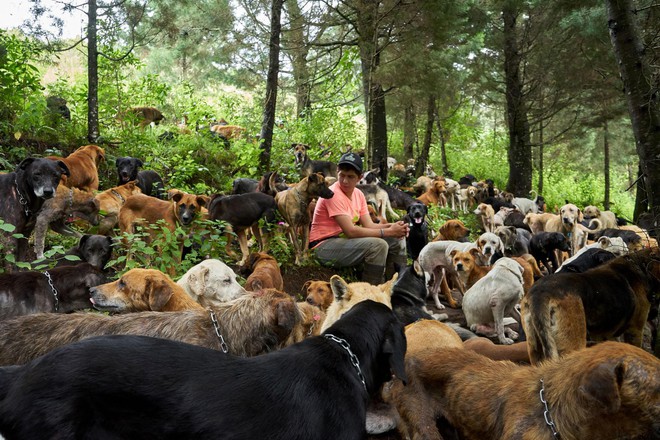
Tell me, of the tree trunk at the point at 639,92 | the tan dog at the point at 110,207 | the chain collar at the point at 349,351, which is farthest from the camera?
the tan dog at the point at 110,207

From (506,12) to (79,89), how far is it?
51.4 feet

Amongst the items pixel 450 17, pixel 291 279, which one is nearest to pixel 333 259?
pixel 291 279

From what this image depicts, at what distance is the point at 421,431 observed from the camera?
3.33 metres

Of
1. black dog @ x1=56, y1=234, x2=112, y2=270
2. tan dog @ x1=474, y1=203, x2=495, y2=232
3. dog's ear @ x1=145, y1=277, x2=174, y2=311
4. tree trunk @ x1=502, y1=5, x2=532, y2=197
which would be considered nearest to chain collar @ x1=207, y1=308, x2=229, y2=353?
dog's ear @ x1=145, y1=277, x2=174, y2=311

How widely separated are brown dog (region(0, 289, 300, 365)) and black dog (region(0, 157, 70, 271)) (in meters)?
3.45

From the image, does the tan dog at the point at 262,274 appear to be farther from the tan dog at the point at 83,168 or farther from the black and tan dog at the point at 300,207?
the tan dog at the point at 83,168

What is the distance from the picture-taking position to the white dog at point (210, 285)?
566 centimetres

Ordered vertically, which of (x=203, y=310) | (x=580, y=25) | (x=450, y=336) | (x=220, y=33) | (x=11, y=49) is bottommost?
(x=450, y=336)

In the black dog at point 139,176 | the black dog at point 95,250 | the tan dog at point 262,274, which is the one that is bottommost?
the tan dog at point 262,274

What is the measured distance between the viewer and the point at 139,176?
35.1 feet

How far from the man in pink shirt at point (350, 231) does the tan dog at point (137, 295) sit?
132 inches

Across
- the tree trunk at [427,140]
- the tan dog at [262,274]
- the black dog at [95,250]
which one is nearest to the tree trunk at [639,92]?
the tan dog at [262,274]

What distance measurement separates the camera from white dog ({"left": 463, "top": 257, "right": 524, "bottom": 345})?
644cm

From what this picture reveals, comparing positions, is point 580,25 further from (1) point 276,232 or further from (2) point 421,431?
(2) point 421,431
